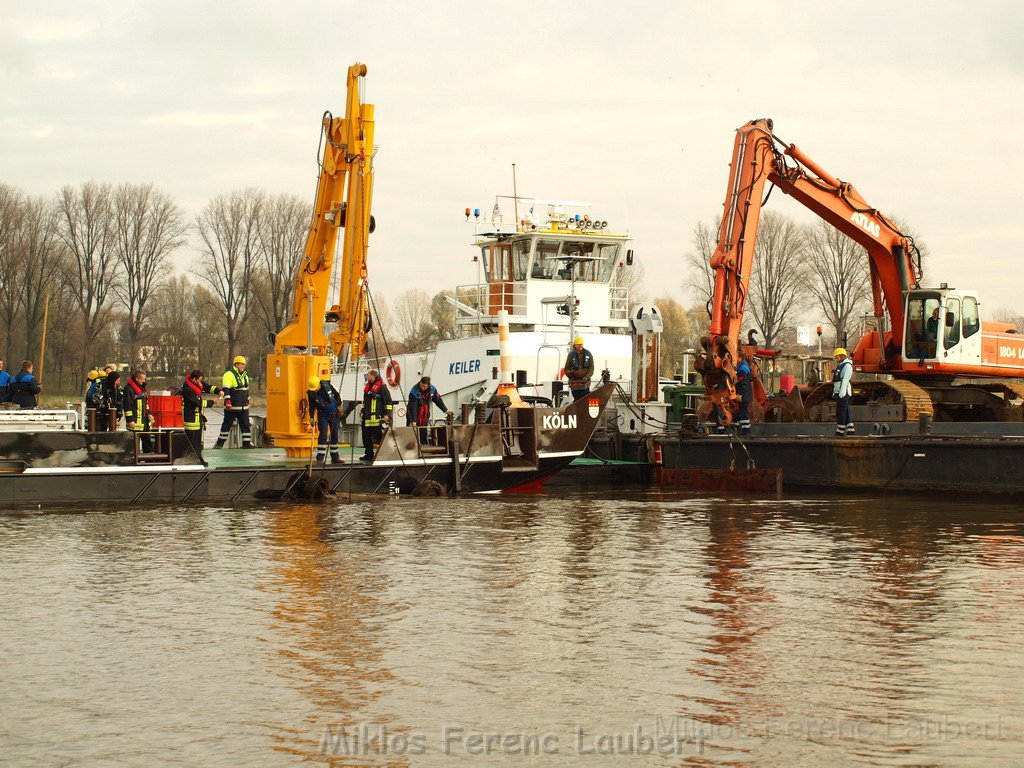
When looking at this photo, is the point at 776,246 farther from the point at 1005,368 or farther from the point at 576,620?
the point at 576,620

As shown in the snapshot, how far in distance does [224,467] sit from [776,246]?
46.3 m

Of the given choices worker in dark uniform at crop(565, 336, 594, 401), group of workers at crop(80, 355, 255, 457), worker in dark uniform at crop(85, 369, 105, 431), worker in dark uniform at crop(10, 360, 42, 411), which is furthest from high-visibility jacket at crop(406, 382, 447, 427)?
worker in dark uniform at crop(10, 360, 42, 411)

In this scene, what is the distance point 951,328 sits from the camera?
19828mm

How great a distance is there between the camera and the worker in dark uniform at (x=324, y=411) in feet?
52.8

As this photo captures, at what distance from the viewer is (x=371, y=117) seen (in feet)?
56.6

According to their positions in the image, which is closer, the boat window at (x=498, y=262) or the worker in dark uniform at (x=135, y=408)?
the worker in dark uniform at (x=135, y=408)

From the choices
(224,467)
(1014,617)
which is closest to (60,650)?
(1014,617)

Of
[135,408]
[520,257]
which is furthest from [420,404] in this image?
[520,257]

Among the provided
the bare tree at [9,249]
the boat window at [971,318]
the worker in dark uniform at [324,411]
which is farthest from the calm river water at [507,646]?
the bare tree at [9,249]

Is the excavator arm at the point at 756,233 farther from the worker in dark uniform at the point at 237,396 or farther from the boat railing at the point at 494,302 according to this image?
the worker in dark uniform at the point at 237,396

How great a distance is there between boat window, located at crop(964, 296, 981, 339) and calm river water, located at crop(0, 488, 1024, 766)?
7.40 metres

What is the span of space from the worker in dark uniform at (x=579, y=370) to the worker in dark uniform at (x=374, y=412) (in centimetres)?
377

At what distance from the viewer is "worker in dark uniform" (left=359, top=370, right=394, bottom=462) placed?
1712cm

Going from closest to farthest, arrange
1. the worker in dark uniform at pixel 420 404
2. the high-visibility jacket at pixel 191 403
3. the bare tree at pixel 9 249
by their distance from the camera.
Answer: the high-visibility jacket at pixel 191 403 < the worker in dark uniform at pixel 420 404 < the bare tree at pixel 9 249
